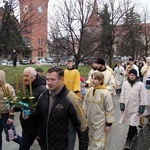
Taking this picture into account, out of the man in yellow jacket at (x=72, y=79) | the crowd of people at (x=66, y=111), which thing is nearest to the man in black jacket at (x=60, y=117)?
the crowd of people at (x=66, y=111)

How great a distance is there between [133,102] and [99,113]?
1.15 m

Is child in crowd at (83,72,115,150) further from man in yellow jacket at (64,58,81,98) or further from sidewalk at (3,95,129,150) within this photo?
man in yellow jacket at (64,58,81,98)

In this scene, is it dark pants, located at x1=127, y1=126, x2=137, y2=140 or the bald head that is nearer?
the bald head

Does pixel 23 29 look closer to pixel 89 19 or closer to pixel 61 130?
pixel 89 19

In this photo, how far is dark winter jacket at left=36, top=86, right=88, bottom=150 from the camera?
2.88 meters

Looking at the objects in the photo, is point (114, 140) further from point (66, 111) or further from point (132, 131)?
point (66, 111)

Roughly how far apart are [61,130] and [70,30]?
9.53m

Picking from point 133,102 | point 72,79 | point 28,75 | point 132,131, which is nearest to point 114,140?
point 132,131

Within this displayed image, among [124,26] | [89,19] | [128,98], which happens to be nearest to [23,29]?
[89,19]

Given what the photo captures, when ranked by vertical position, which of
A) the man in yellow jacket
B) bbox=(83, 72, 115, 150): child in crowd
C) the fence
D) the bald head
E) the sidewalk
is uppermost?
the bald head

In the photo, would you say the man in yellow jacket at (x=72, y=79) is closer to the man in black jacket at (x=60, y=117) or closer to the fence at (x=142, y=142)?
the fence at (x=142, y=142)

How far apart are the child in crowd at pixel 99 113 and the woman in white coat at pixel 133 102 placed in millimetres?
972

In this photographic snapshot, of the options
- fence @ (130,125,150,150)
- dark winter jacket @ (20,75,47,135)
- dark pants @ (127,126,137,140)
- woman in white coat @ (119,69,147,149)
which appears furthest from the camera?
dark pants @ (127,126,137,140)

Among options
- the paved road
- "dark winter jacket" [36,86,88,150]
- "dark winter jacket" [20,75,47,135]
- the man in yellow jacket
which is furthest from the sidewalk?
"dark winter jacket" [36,86,88,150]
